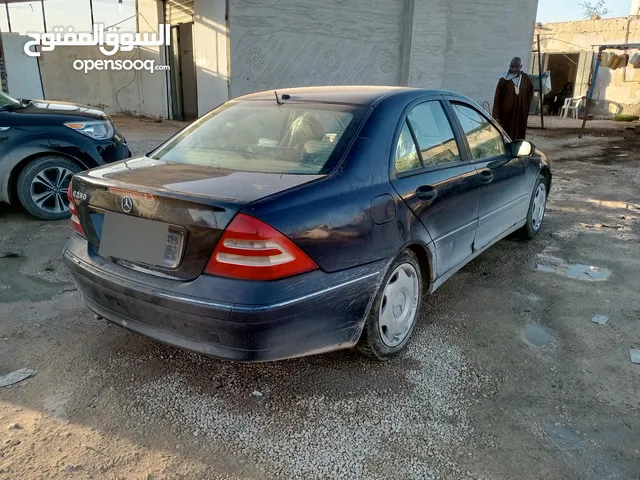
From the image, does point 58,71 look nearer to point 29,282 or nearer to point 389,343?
point 29,282

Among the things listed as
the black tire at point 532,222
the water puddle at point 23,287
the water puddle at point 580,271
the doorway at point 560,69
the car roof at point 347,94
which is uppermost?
the doorway at point 560,69

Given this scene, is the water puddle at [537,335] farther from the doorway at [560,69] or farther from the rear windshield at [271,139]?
the doorway at [560,69]

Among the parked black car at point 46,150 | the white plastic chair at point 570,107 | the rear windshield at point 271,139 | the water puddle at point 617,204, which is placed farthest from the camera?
the white plastic chair at point 570,107

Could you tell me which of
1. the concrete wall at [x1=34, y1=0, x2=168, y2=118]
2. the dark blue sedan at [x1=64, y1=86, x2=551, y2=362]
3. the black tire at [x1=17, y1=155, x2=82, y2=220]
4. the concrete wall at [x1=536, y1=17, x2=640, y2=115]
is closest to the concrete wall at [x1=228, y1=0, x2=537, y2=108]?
the concrete wall at [x1=34, y1=0, x2=168, y2=118]

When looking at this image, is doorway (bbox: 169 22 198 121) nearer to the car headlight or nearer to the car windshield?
the car windshield

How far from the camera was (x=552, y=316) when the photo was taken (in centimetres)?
357

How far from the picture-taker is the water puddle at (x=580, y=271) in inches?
169

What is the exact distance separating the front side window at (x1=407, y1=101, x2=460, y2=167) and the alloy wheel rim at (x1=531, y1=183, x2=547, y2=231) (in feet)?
6.22

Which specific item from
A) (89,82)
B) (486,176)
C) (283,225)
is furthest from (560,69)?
(283,225)

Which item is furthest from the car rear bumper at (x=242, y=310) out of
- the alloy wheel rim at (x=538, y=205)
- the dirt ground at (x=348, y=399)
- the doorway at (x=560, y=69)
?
the doorway at (x=560, y=69)

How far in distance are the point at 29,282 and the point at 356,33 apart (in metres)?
12.0

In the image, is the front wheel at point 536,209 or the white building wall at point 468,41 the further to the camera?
the white building wall at point 468,41

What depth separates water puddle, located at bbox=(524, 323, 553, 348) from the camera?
3.20 metres

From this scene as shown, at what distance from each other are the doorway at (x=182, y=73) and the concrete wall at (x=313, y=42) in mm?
3508
